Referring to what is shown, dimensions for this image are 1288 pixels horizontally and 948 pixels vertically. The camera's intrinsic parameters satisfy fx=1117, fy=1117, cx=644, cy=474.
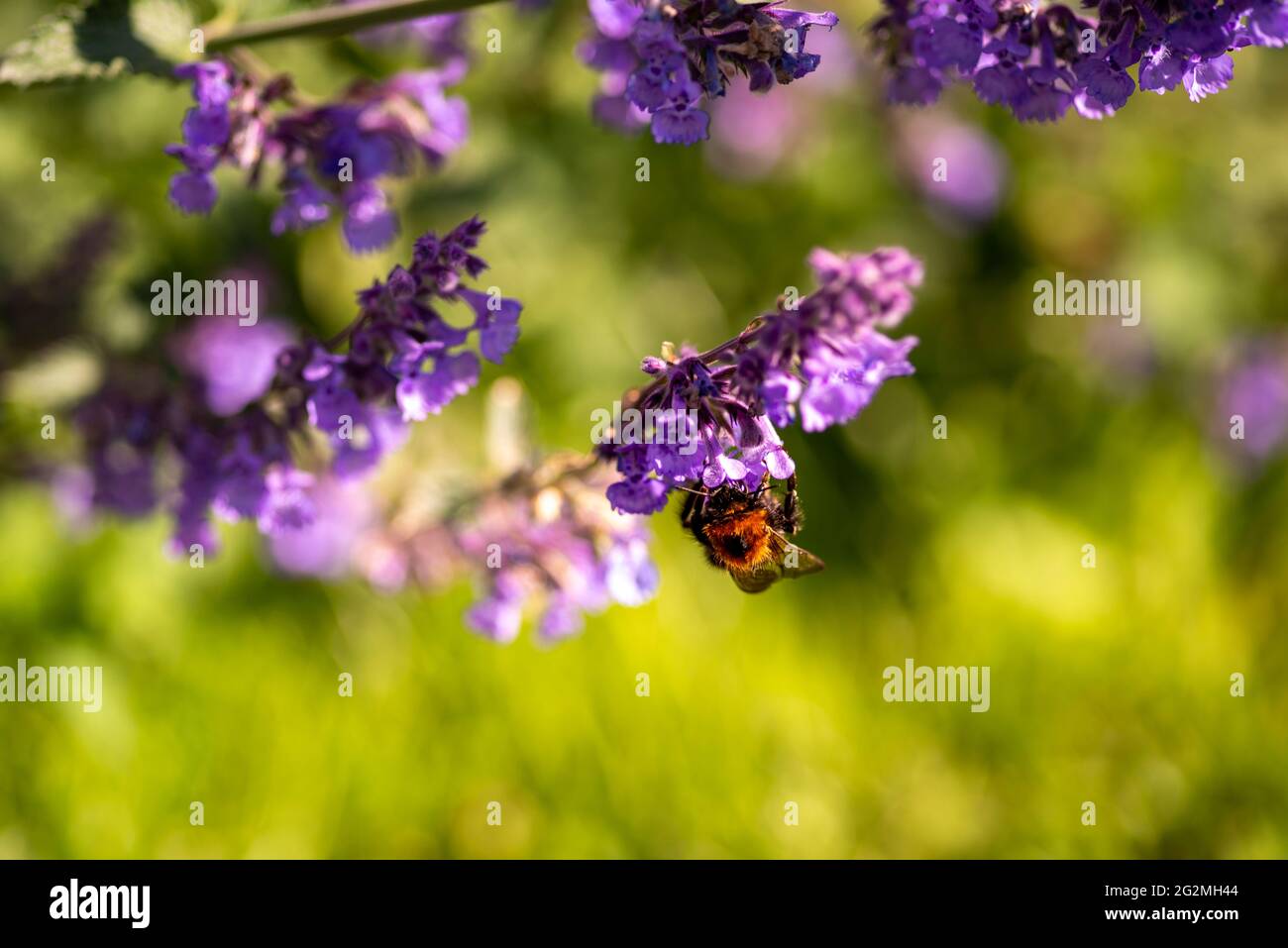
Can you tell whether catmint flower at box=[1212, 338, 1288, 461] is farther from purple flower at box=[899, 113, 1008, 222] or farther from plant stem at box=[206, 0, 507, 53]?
plant stem at box=[206, 0, 507, 53]

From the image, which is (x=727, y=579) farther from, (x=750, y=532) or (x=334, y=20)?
(x=334, y=20)

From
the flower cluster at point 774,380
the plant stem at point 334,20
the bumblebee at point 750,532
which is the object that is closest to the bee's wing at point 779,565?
the bumblebee at point 750,532

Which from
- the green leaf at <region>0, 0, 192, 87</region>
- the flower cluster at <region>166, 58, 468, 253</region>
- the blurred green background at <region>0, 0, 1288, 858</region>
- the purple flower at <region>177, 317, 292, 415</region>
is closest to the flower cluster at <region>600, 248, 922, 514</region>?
the flower cluster at <region>166, 58, 468, 253</region>

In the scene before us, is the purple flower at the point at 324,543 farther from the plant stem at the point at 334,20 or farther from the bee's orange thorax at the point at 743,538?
the plant stem at the point at 334,20

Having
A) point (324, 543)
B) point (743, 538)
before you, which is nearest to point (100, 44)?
point (743, 538)
